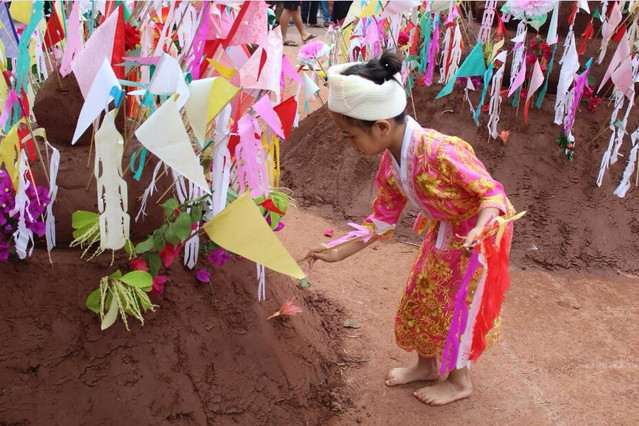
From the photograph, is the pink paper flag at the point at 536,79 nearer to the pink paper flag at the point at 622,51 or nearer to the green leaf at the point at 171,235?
the pink paper flag at the point at 622,51

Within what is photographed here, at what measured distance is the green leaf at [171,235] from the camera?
2131 mm

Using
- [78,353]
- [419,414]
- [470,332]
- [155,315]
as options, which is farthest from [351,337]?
[78,353]

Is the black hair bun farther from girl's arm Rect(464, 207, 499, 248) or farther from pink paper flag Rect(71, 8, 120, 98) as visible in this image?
pink paper flag Rect(71, 8, 120, 98)

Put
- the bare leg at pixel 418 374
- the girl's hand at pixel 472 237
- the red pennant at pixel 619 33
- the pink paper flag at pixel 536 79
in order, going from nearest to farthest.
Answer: the girl's hand at pixel 472 237 → the bare leg at pixel 418 374 → the pink paper flag at pixel 536 79 → the red pennant at pixel 619 33

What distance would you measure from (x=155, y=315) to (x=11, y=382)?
1.57ft

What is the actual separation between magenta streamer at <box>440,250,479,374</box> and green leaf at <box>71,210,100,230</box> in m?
1.21

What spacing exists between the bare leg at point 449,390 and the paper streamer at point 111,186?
1.30 meters

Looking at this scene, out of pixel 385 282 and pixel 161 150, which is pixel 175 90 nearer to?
pixel 161 150

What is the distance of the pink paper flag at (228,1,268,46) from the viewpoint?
2141mm

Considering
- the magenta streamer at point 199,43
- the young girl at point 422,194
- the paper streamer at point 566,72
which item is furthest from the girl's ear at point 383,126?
the paper streamer at point 566,72

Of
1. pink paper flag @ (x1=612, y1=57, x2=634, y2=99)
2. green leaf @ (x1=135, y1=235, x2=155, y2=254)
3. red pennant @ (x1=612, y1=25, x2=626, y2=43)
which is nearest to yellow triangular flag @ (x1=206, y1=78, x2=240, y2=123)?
green leaf @ (x1=135, y1=235, x2=155, y2=254)

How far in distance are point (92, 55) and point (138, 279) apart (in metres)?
0.69

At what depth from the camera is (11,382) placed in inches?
82.8

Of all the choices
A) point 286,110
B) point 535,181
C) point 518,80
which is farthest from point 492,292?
point 518,80
